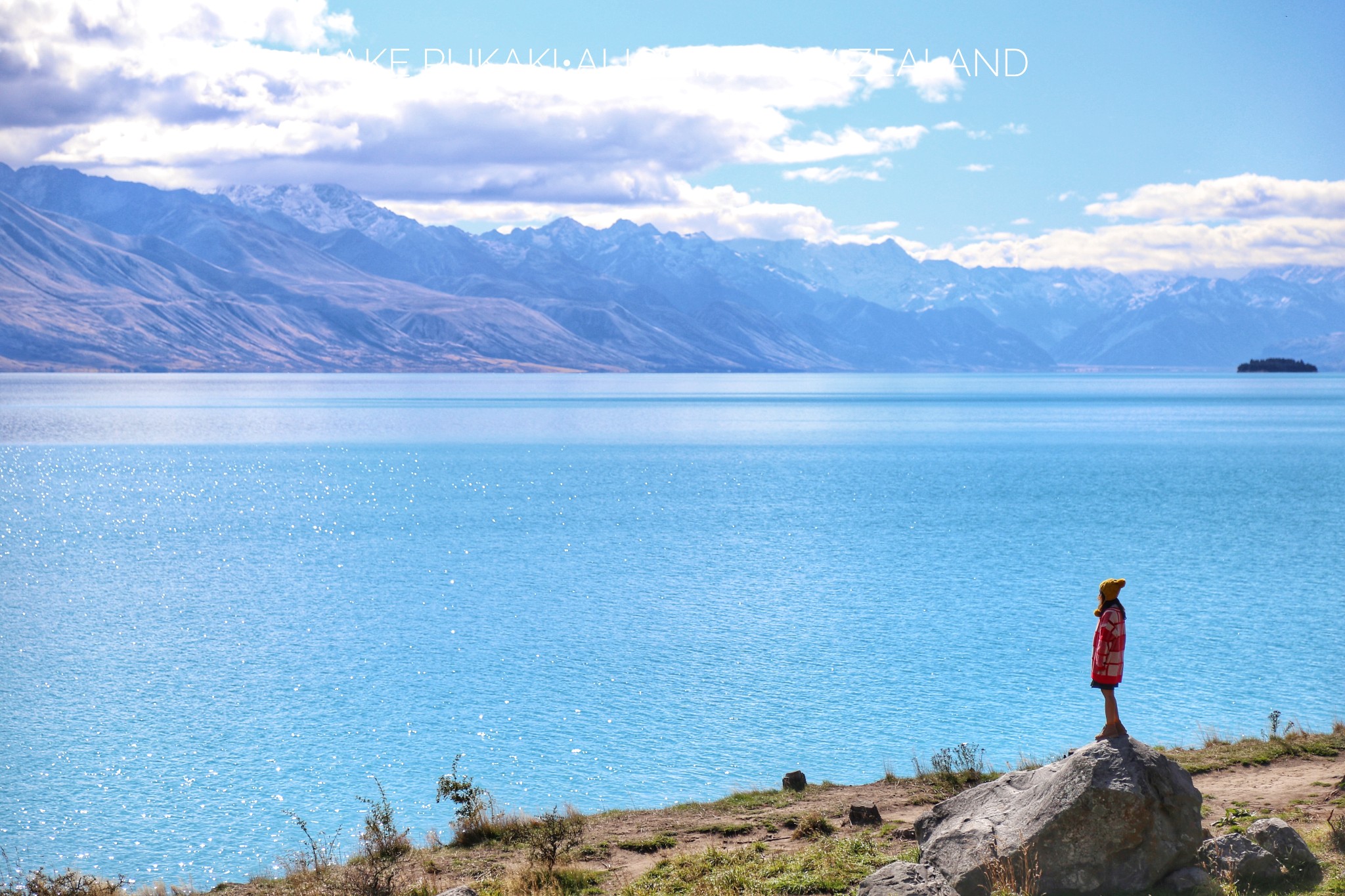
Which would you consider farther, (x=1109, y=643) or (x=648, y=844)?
(x=648, y=844)

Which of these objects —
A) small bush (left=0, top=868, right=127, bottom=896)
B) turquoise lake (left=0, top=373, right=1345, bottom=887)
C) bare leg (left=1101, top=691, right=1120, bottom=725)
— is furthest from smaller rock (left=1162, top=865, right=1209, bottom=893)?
small bush (left=0, top=868, right=127, bottom=896)

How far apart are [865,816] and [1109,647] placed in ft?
16.6

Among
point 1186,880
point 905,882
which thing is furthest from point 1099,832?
point 905,882

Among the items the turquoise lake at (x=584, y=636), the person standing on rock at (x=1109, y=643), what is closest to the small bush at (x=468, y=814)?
the turquoise lake at (x=584, y=636)

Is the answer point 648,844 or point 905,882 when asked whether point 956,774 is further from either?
point 905,882

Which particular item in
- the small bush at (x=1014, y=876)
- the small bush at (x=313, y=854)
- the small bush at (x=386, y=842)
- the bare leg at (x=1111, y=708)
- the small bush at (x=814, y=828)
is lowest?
the small bush at (x=313, y=854)

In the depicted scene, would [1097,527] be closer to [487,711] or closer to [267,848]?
[487,711]

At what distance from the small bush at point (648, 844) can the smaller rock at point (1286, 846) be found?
7.82m

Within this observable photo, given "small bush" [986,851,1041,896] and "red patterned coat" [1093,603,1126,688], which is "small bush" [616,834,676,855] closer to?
"small bush" [986,851,1041,896]

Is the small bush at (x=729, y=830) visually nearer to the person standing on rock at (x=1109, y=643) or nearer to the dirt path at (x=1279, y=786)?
the person standing on rock at (x=1109, y=643)

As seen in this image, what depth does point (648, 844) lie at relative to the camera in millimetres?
16406

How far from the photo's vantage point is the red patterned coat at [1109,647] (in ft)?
43.4

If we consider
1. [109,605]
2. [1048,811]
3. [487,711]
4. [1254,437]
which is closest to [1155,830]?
[1048,811]

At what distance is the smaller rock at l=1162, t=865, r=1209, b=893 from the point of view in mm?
12078
